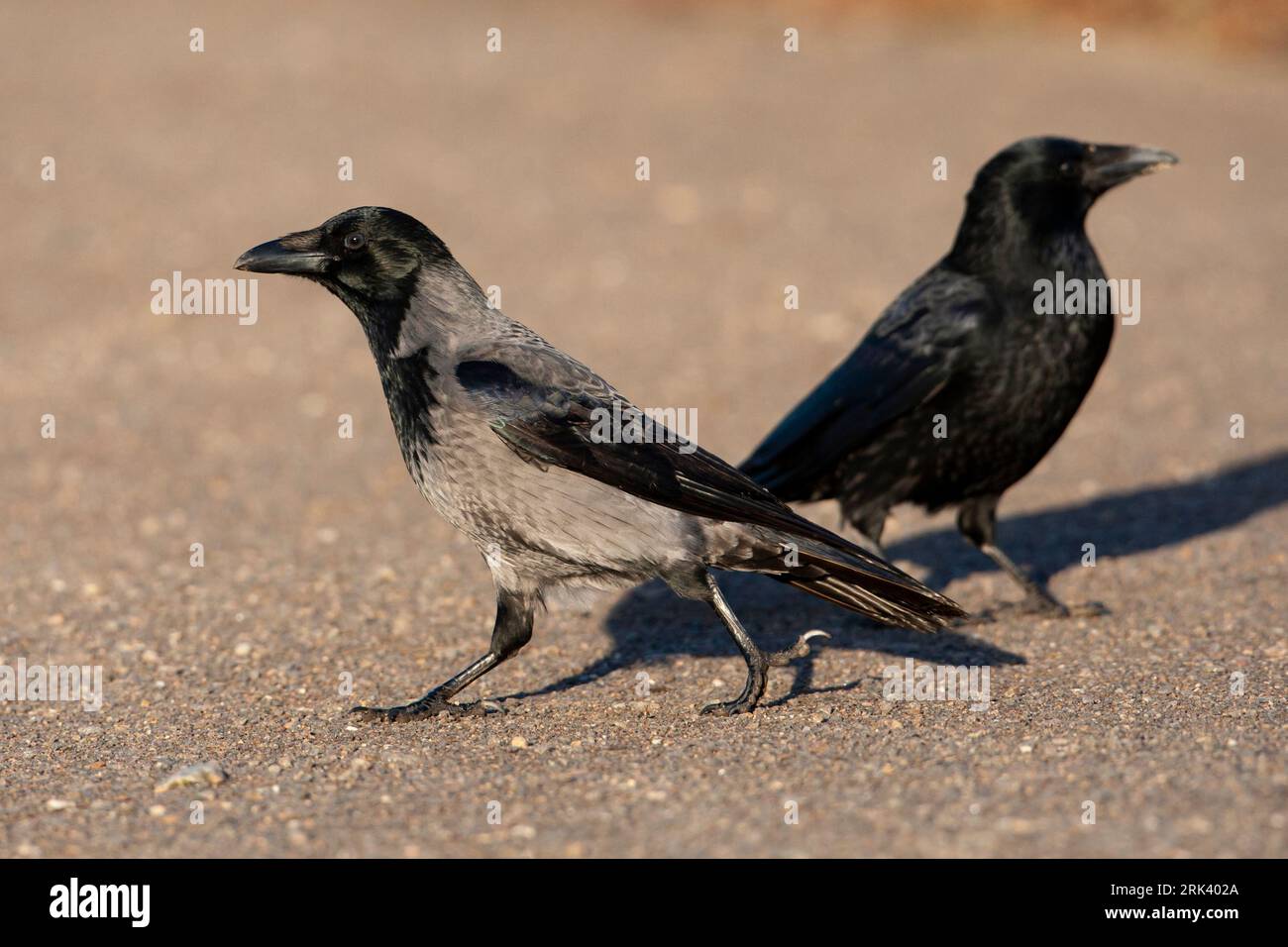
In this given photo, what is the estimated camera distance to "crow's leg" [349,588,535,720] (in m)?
5.66

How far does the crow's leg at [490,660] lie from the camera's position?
566 cm

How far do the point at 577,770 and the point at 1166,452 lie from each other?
5768 mm

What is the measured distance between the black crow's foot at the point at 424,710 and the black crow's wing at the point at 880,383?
73.1 inches

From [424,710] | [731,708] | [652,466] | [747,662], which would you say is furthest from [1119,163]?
[424,710]

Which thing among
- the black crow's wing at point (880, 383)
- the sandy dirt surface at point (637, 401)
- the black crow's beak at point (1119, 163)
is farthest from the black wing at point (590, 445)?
the black crow's beak at point (1119, 163)

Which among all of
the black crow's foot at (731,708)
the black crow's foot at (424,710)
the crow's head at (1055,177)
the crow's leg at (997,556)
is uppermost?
the crow's head at (1055,177)

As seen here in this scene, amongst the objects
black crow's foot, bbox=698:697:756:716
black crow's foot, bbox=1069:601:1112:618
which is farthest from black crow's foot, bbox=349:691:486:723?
black crow's foot, bbox=1069:601:1112:618

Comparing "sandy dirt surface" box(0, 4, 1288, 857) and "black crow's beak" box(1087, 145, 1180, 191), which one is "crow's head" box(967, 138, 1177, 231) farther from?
"sandy dirt surface" box(0, 4, 1288, 857)

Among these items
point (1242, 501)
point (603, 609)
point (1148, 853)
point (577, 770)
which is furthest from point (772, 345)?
point (1148, 853)

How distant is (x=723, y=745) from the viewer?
17.0ft

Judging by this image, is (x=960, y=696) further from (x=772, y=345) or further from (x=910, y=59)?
(x=910, y=59)

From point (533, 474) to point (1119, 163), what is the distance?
3.20m

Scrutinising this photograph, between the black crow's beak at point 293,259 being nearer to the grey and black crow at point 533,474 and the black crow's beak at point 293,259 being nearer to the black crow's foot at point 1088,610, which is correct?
the grey and black crow at point 533,474

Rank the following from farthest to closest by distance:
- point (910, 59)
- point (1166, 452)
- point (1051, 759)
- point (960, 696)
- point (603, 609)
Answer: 1. point (910, 59)
2. point (1166, 452)
3. point (603, 609)
4. point (960, 696)
5. point (1051, 759)
